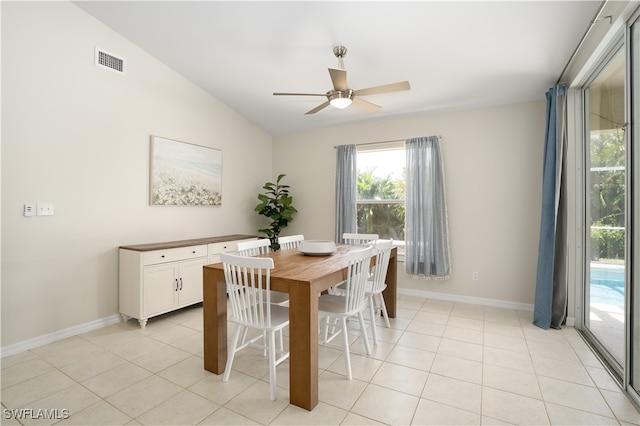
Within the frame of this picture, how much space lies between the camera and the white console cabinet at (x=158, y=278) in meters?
3.14

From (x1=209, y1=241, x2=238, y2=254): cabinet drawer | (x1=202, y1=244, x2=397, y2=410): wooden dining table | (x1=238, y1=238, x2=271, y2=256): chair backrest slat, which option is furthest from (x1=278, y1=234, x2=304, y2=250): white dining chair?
(x1=209, y1=241, x2=238, y2=254): cabinet drawer

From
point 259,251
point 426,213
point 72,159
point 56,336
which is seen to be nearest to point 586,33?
point 426,213

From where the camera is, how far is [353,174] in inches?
185

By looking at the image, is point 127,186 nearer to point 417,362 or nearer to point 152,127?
point 152,127

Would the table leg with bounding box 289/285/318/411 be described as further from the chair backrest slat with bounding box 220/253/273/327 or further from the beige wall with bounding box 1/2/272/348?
the beige wall with bounding box 1/2/272/348

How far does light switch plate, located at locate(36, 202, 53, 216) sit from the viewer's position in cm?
274

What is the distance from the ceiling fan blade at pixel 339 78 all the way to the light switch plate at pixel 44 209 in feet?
9.13

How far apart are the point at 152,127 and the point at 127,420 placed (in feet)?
9.86

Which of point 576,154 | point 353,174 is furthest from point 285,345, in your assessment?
point 576,154

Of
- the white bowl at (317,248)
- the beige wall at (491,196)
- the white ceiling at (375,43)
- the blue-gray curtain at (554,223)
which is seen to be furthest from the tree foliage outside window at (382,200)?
the white bowl at (317,248)

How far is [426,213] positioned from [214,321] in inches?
117

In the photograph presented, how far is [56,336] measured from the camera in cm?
287

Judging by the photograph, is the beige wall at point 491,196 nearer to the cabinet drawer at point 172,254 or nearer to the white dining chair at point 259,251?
the white dining chair at point 259,251

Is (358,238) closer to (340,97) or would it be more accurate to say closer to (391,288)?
(391,288)
